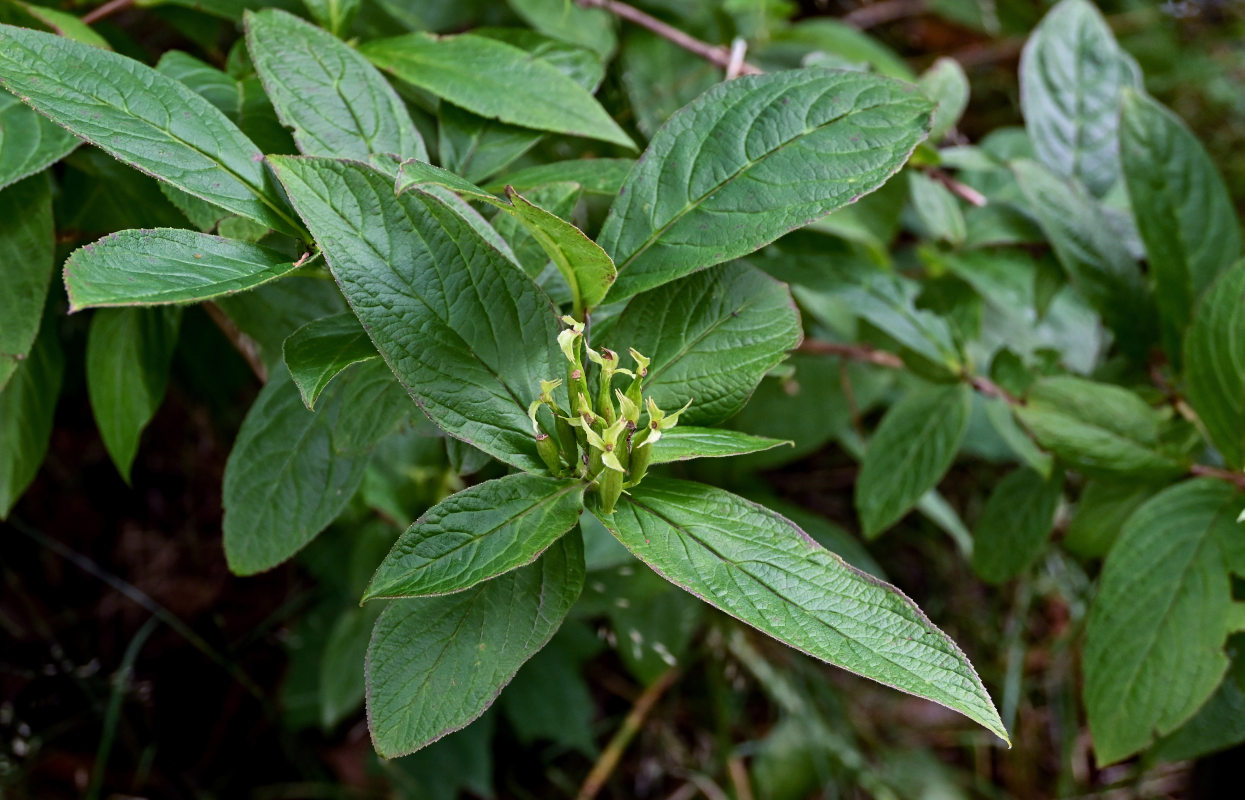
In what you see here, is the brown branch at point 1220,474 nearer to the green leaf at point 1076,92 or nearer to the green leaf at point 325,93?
the green leaf at point 1076,92

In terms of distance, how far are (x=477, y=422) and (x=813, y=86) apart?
33 centimetres

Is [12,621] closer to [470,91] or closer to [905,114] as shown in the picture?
[470,91]

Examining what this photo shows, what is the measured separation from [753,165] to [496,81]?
268 mm

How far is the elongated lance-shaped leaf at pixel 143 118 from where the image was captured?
536 mm

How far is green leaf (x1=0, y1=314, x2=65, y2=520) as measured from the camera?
794 millimetres

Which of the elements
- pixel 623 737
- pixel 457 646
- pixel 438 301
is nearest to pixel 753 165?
pixel 438 301

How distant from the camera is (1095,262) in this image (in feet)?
3.35

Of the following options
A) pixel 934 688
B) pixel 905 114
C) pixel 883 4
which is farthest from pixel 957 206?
pixel 883 4

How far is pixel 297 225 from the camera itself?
0.59m

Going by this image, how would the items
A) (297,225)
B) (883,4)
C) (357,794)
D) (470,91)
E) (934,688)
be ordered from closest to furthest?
(934,688)
(297,225)
(470,91)
(357,794)
(883,4)

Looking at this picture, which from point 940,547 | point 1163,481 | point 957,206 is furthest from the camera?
point 940,547

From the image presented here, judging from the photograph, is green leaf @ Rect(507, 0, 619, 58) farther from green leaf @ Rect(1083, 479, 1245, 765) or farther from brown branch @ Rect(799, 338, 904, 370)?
green leaf @ Rect(1083, 479, 1245, 765)

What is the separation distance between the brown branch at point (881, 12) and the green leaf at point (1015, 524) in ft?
4.34

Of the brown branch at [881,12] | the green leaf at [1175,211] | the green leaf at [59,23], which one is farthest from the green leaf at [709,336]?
the brown branch at [881,12]
